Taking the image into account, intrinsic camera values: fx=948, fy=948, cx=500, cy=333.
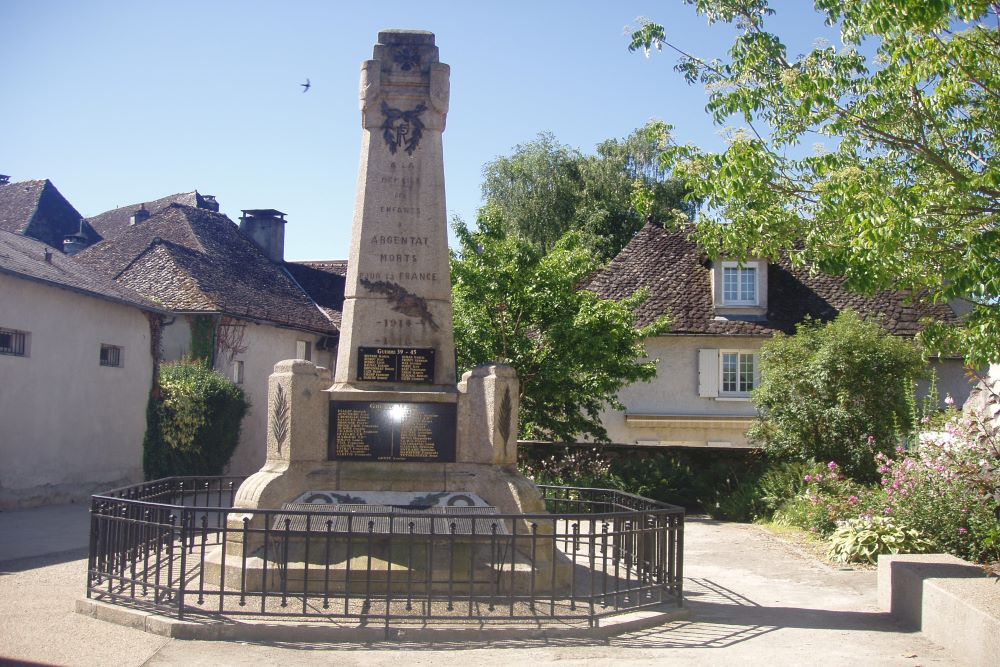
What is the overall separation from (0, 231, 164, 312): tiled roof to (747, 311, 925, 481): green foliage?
13621mm

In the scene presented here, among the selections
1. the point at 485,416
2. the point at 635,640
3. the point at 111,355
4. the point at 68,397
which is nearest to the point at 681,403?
the point at 111,355

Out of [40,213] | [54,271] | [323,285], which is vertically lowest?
[54,271]

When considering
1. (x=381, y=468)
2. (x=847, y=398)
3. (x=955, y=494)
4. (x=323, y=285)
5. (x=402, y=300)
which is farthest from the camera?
(x=323, y=285)

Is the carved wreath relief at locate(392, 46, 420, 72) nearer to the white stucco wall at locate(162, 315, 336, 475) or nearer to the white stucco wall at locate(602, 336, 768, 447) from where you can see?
the white stucco wall at locate(162, 315, 336, 475)

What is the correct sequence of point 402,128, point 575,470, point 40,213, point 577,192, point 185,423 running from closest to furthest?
point 402,128 → point 575,470 → point 185,423 → point 40,213 → point 577,192

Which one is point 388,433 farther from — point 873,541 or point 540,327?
point 540,327

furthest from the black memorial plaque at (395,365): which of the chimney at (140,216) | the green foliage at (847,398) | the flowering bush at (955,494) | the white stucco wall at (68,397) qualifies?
the chimney at (140,216)

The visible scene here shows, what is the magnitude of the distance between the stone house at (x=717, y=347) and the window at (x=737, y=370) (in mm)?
26

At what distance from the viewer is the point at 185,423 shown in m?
21.3

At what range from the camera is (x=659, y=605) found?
8492 mm

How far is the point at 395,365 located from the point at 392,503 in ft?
4.60

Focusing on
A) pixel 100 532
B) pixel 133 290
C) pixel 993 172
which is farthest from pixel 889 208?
pixel 133 290

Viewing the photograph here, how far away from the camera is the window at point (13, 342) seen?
17.0 meters

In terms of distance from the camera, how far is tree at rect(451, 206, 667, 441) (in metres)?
18.2
